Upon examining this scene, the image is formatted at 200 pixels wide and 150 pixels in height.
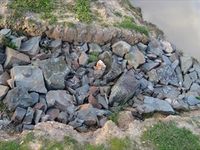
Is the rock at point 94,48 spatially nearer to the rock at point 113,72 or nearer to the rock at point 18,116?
the rock at point 113,72

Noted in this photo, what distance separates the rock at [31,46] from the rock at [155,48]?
404cm

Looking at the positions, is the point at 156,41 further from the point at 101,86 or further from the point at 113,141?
the point at 113,141

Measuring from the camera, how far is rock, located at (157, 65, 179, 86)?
1434cm

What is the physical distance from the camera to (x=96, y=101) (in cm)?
1266

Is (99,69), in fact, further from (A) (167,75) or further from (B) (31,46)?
(A) (167,75)

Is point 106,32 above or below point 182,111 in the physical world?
above

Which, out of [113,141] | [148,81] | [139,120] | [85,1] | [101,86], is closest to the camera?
[113,141]

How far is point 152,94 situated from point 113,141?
11.3 feet

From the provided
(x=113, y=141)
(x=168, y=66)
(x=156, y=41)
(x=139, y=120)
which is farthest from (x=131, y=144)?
(x=156, y=41)

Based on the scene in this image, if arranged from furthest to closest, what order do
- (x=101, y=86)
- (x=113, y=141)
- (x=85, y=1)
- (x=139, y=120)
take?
(x=85, y=1) → (x=101, y=86) → (x=139, y=120) → (x=113, y=141)

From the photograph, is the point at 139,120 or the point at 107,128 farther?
the point at 139,120

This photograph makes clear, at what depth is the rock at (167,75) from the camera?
1434 cm

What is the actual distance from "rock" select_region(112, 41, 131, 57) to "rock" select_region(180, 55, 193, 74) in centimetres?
222

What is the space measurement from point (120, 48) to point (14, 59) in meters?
3.66
